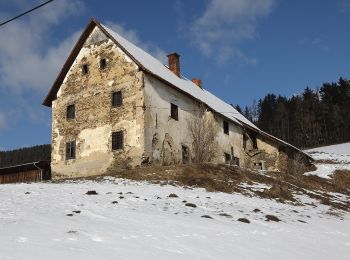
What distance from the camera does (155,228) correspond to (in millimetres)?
9297

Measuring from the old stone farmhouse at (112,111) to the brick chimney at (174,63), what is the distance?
4716 mm

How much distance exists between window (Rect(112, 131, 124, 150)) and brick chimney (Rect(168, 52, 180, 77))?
34.7 ft

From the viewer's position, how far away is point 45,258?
20.0 feet

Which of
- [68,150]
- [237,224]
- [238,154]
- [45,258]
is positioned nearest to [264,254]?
[237,224]

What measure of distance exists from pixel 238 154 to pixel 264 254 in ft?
95.1

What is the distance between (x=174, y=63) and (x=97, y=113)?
9848mm

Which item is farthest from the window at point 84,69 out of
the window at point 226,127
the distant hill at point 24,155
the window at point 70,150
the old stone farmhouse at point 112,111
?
the distant hill at point 24,155

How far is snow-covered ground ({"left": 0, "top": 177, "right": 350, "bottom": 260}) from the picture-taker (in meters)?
7.08

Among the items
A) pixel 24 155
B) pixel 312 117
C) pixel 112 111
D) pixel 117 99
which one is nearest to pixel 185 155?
pixel 112 111

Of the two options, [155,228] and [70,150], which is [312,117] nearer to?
[70,150]

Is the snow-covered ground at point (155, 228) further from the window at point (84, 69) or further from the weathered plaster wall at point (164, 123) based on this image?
the window at point (84, 69)

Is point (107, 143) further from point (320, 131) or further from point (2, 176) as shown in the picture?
point (320, 131)

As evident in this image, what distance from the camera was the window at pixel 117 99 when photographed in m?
28.1

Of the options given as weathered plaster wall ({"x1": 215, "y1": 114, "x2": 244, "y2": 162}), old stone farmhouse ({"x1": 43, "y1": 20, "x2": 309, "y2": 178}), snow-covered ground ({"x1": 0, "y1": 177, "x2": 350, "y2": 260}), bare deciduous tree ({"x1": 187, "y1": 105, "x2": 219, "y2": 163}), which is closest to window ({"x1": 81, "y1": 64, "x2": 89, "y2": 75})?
old stone farmhouse ({"x1": 43, "y1": 20, "x2": 309, "y2": 178})
